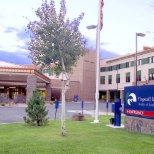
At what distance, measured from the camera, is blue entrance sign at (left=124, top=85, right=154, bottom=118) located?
37.7 ft

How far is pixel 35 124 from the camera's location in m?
14.4

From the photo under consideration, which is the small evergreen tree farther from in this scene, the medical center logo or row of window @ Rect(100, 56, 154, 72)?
row of window @ Rect(100, 56, 154, 72)

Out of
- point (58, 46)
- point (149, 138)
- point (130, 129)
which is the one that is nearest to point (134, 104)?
point (130, 129)

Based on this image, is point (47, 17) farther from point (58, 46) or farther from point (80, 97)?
A: point (80, 97)

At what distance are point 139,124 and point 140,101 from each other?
1017mm

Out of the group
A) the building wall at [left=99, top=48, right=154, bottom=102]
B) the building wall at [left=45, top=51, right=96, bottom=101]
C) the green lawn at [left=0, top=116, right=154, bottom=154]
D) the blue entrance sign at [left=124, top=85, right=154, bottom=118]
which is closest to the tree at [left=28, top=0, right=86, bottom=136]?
the green lawn at [left=0, top=116, right=154, bottom=154]

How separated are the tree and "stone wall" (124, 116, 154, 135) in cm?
342

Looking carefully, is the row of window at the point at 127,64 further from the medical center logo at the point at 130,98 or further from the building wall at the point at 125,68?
the medical center logo at the point at 130,98

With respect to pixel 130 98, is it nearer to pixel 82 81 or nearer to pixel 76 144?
pixel 76 144

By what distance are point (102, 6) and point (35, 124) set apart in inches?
315

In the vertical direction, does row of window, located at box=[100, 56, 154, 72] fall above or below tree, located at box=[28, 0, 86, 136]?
above

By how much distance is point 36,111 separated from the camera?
1427 centimetres

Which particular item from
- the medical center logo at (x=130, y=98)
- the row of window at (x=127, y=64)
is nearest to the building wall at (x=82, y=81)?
the row of window at (x=127, y=64)

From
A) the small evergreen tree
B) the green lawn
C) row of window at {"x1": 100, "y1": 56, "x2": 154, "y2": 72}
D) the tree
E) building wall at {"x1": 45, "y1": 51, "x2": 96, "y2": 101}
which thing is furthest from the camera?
building wall at {"x1": 45, "y1": 51, "x2": 96, "y2": 101}
